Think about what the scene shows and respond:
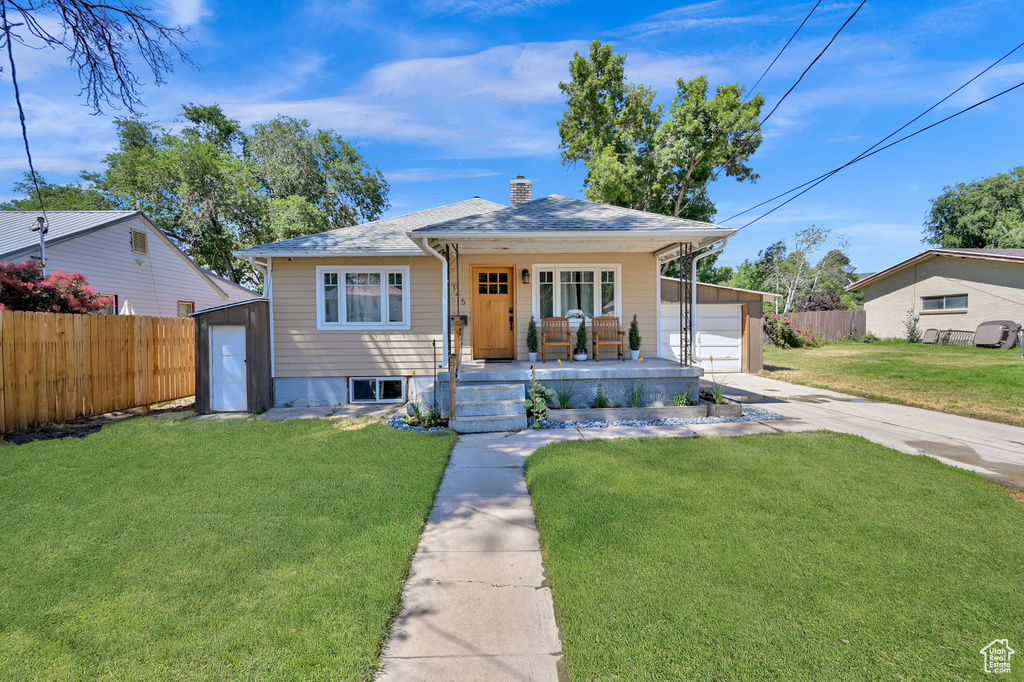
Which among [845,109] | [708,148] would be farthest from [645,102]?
[845,109]

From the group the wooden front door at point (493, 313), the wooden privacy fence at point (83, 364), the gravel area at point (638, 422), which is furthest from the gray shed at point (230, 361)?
the wooden front door at point (493, 313)

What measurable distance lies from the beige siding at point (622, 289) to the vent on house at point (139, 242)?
11.2m

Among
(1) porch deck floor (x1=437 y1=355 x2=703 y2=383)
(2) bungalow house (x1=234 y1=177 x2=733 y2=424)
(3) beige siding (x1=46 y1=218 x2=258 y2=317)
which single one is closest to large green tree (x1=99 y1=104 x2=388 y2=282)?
(3) beige siding (x1=46 y1=218 x2=258 y2=317)

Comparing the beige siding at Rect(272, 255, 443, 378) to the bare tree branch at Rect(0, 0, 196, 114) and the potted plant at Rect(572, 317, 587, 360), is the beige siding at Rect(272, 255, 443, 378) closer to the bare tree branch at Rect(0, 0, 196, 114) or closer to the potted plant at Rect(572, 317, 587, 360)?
the potted plant at Rect(572, 317, 587, 360)

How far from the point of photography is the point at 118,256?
12.9m

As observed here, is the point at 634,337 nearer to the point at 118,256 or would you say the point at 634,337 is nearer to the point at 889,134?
the point at 889,134

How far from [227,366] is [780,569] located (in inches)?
355

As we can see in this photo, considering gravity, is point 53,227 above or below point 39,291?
above

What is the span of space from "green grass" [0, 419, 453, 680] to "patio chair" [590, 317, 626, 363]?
4.78 m

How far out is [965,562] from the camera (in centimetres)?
263

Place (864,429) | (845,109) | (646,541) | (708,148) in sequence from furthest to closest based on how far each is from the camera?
(708,148)
(845,109)
(864,429)
(646,541)

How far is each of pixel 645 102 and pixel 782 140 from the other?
5.94m

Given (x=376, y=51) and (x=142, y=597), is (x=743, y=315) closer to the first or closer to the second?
(x=376, y=51)

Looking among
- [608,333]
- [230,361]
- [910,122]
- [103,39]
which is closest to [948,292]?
[910,122]
